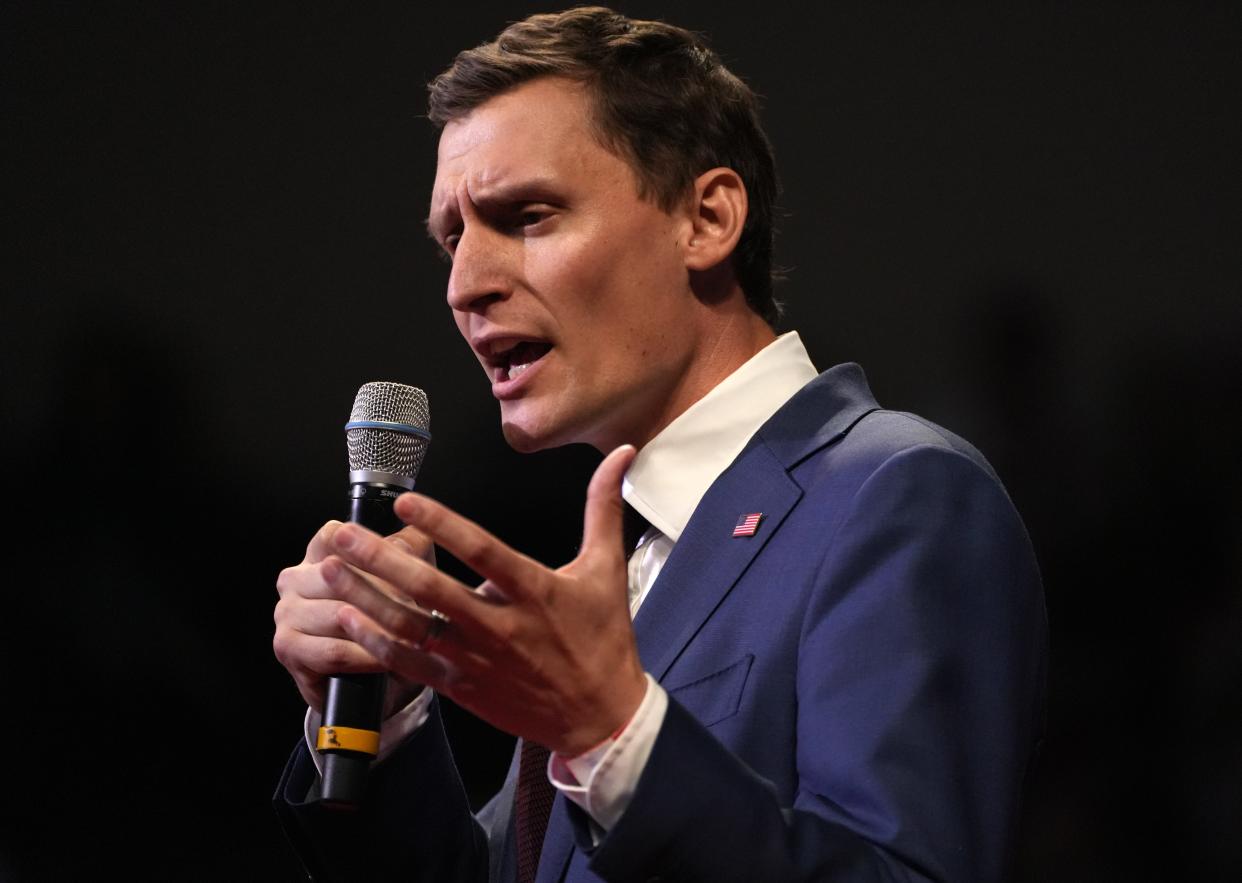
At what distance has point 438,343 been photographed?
2807mm

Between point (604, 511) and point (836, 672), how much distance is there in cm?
31

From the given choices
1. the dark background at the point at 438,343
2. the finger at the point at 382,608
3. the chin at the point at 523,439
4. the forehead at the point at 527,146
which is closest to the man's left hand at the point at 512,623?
the finger at the point at 382,608

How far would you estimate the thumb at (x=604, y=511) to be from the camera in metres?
0.94

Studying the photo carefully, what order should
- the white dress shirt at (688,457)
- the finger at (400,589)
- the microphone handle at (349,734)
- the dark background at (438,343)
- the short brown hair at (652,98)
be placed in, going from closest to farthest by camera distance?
1. the finger at (400,589)
2. the microphone handle at (349,734)
3. the white dress shirt at (688,457)
4. the short brown hair at (652,98)
5. the dark background at (438,343)

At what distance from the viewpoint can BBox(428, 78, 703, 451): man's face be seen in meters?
1.53

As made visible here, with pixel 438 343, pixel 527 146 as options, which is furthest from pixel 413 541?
pixel 438 343

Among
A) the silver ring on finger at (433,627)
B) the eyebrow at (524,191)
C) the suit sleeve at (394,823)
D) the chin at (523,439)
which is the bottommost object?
the suit sleeve at (394,823)

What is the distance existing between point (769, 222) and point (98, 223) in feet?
5.19

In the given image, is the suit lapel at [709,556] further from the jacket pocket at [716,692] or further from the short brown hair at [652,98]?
the short brown hair at [652,98]

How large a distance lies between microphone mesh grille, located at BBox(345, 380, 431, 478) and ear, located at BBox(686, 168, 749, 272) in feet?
1.24

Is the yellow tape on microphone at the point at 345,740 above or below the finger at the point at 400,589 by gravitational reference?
below

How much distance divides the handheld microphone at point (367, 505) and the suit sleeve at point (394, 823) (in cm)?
24

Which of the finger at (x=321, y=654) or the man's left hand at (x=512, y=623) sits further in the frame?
the finger at (x=321, y=654)

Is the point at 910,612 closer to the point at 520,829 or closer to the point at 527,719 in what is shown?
the point at 527,719
